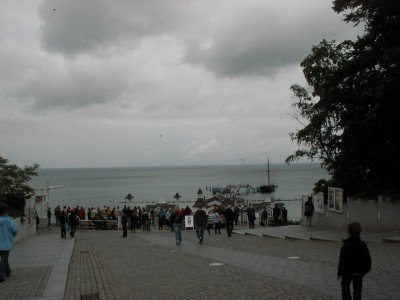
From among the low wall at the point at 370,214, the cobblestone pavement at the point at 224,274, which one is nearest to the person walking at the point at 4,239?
the cobblestone pavement at the point at 224,274

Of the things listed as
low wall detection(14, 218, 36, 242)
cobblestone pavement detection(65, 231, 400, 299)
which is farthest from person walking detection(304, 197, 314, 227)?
low wall detection(14, 218, 36, 242)

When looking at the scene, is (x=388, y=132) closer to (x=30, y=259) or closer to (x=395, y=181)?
(x=395, y=181)

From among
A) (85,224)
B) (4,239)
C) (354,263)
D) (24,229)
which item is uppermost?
(4,239)

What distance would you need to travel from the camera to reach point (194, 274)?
40.5 ft

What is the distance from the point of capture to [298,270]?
41.0 feet

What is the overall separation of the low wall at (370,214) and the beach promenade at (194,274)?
9.49 feet

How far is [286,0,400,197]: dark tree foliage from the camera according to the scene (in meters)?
22.0

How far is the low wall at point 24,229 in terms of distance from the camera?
80.6 ft

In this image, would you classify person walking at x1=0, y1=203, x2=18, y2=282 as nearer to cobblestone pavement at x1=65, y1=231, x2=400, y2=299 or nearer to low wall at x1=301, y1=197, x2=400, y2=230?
cobblestone pavement at x1=65, y1=231, x2=400, y2=299

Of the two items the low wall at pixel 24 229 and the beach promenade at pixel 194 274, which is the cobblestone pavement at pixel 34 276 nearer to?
the beach promenade at pixel 194 274

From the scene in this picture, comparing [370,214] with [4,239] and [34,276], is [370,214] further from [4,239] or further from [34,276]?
[4,239]

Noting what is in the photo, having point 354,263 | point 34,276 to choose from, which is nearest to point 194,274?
point 34,276

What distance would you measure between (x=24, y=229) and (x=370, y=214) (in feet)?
54.8

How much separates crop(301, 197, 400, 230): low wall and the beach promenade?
289cm
